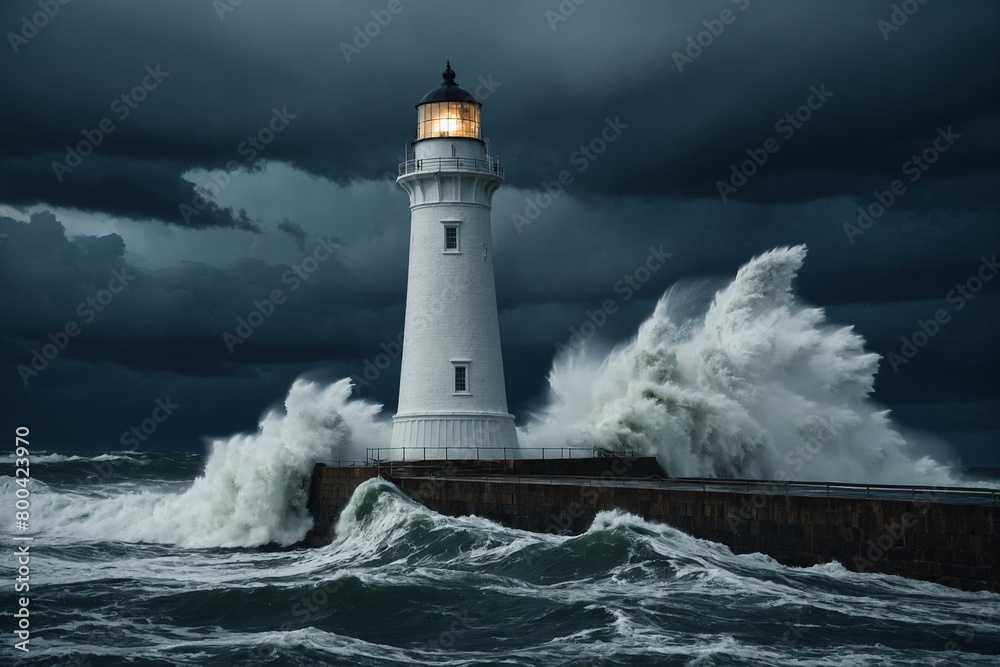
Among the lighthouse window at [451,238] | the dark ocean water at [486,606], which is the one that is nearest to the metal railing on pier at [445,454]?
the dark ocean water at [486,606]

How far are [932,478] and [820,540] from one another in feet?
63.2

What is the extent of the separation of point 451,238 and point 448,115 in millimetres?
2939

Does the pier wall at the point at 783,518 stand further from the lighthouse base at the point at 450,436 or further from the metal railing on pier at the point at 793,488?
the lighthouse base at the point at 450,436

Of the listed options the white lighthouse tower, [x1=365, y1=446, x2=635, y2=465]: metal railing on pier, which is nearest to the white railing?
the white lighthouse tower

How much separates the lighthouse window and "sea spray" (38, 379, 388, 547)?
4.72 metres

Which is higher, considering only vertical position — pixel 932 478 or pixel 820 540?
Result: pixel 932 478

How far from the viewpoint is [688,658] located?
11.8 metres

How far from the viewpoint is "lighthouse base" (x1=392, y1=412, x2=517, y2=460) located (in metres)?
25.0

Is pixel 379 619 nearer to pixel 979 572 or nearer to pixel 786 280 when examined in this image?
pixel 979 572

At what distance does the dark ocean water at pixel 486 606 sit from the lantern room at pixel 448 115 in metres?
9.08

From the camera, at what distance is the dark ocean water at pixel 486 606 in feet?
A: 40.4

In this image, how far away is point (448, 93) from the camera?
26.1 meters

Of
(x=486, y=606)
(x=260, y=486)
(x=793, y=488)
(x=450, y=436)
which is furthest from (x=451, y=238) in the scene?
(x=486, y=606)

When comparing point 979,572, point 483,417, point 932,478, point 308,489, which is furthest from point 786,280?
point 979,572
